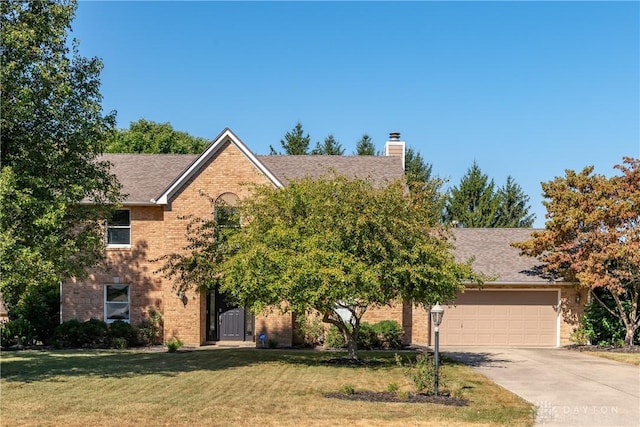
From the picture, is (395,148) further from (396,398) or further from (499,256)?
(396,398)

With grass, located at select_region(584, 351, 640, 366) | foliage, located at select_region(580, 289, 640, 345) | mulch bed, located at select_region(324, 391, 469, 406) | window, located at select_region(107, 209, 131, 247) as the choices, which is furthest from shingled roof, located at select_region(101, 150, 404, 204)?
mulch bed, located at select_region(324, 391, 469, 406)

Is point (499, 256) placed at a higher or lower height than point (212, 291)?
higher

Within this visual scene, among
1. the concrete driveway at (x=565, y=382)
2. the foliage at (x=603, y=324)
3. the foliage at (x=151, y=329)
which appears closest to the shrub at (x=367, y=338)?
the concrete driveway at (x=565, y=382)

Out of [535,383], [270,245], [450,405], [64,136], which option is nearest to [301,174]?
[270,245]

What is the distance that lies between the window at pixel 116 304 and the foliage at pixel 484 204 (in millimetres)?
24311

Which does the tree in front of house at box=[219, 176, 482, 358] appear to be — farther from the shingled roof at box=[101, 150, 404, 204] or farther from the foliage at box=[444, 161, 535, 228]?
the foliage at box=[444, 161, 535, 228]

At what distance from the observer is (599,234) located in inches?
944

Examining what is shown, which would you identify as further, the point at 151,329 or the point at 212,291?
the point at 212,291

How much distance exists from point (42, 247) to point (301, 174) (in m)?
14.8

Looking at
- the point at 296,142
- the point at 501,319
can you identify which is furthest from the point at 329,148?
the point at 501,319

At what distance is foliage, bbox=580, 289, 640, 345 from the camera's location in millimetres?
25750

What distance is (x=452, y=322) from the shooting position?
27.1 meters

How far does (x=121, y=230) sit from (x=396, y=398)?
15.8m

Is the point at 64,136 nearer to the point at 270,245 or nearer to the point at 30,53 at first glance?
the point at 30,53
